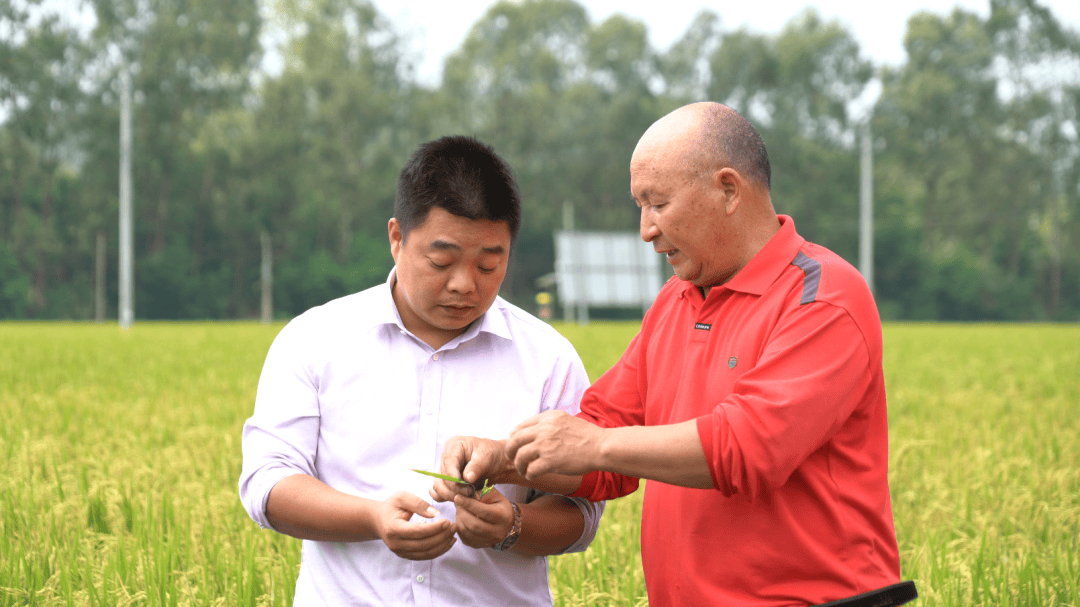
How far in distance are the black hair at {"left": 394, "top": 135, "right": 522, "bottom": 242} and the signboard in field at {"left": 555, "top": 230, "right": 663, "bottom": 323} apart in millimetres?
33369

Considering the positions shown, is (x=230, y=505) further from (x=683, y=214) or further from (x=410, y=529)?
(x=683, y=214)

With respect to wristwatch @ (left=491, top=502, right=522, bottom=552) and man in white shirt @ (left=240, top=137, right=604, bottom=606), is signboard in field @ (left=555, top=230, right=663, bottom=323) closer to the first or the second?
man in white shirt @ (left=240, top=137, right=604, bottom=606)

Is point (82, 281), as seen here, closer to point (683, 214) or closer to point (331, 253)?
point (331, 253)

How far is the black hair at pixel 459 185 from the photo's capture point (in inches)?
86.7

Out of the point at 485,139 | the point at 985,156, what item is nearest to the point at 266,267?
the point at 485,139

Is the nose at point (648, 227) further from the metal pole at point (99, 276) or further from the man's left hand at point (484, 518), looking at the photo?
the metal pole at point (99, 276)

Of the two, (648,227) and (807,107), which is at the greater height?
(807,107)

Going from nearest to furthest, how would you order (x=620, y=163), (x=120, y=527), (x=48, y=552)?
(x=48, y=552) < (x=120, y=527) < (x=620, y=163)

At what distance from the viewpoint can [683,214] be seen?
77.7 inches

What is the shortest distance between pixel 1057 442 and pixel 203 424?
18.8 ft

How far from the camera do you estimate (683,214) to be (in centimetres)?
197

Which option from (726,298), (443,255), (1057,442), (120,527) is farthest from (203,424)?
(1057,442)

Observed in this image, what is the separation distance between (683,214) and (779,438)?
0.52 m

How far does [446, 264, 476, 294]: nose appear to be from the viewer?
7.20ft
